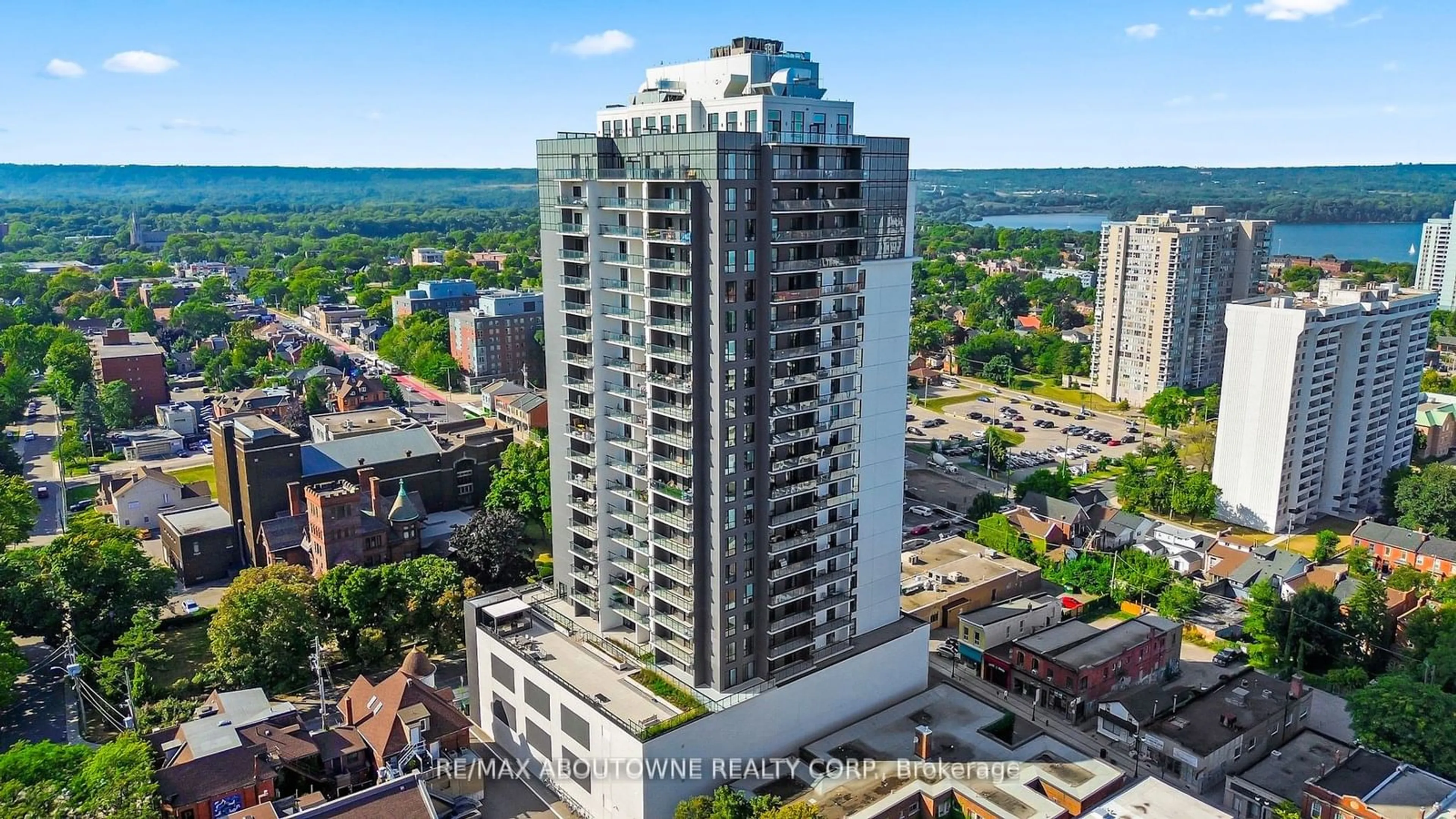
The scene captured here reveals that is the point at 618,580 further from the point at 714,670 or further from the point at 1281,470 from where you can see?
the point at 1281,470

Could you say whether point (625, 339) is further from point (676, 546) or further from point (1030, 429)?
point (1030, 429)

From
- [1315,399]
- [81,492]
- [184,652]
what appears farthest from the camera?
[81,492]

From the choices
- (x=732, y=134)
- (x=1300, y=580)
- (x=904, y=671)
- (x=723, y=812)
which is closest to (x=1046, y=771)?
(x=904, y=671)

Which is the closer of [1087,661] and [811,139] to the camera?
[811,139]

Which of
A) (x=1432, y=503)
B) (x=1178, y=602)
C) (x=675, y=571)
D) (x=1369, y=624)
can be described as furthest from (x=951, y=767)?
(x=1432, y=503)

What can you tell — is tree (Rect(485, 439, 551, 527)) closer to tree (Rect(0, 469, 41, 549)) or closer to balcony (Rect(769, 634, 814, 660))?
tree (Rect(0, 469, 41, 549))

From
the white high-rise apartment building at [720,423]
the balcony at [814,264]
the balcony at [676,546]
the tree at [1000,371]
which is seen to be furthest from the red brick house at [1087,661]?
the tree at [1000,371]

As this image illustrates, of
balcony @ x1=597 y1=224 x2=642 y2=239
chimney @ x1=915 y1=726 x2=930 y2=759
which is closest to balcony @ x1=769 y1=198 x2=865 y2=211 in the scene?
balcony @ x1=597 y1=224 x2=642 y2=239
